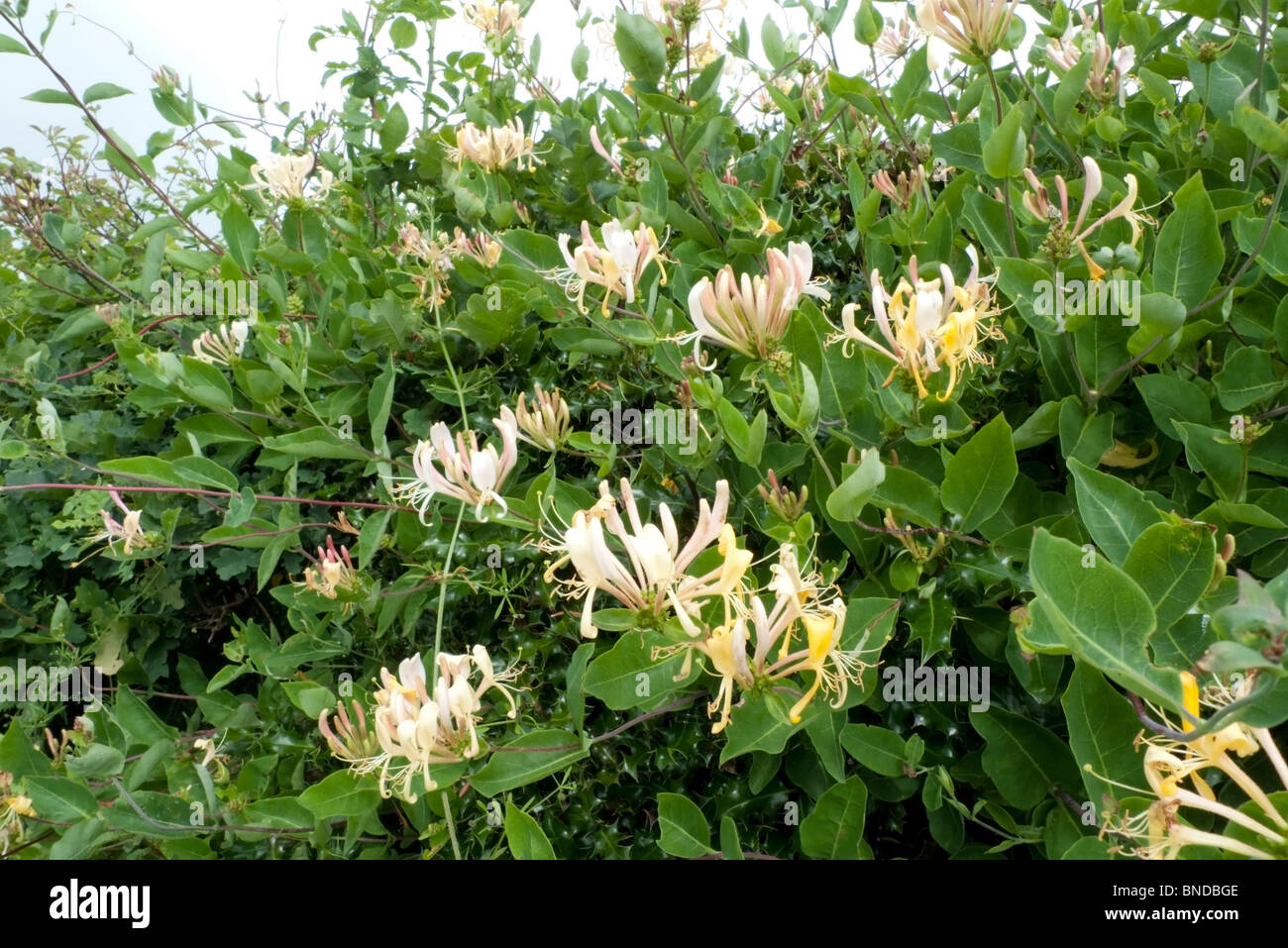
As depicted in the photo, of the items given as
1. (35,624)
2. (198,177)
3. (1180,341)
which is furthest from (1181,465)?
(198,177)

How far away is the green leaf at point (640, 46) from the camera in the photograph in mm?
1038

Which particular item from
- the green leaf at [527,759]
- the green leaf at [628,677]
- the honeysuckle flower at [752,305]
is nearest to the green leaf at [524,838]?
the green leaf at [527,759]

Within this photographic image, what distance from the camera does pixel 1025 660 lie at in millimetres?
808

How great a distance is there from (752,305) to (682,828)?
495 millimetres

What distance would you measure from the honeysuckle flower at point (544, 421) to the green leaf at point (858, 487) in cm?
43

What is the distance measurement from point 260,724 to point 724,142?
47.0 inches

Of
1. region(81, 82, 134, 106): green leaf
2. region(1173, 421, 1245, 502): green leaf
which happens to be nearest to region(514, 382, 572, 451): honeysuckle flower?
region(1173, 421, 1245, 502): green leaf

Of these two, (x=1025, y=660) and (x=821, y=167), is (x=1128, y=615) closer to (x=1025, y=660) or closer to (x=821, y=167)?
(x=1025, y=660)

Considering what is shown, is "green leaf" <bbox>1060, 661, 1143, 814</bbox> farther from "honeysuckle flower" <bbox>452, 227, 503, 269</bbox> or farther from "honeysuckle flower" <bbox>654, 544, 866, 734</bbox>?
"honeysuckle flower" <bbox>452, 227, 503, 269</bbox>

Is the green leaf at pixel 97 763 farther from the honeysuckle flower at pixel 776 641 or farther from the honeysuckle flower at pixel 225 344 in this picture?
the honeysuckle flower at pixel 776 641

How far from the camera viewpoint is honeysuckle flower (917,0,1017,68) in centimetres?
92

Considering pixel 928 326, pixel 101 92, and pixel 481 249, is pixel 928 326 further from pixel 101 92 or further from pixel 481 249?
pixel 101 92

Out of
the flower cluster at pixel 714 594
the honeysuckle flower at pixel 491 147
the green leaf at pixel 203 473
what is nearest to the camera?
the flower cluster at pixel 714 594

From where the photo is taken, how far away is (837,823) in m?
0.78
